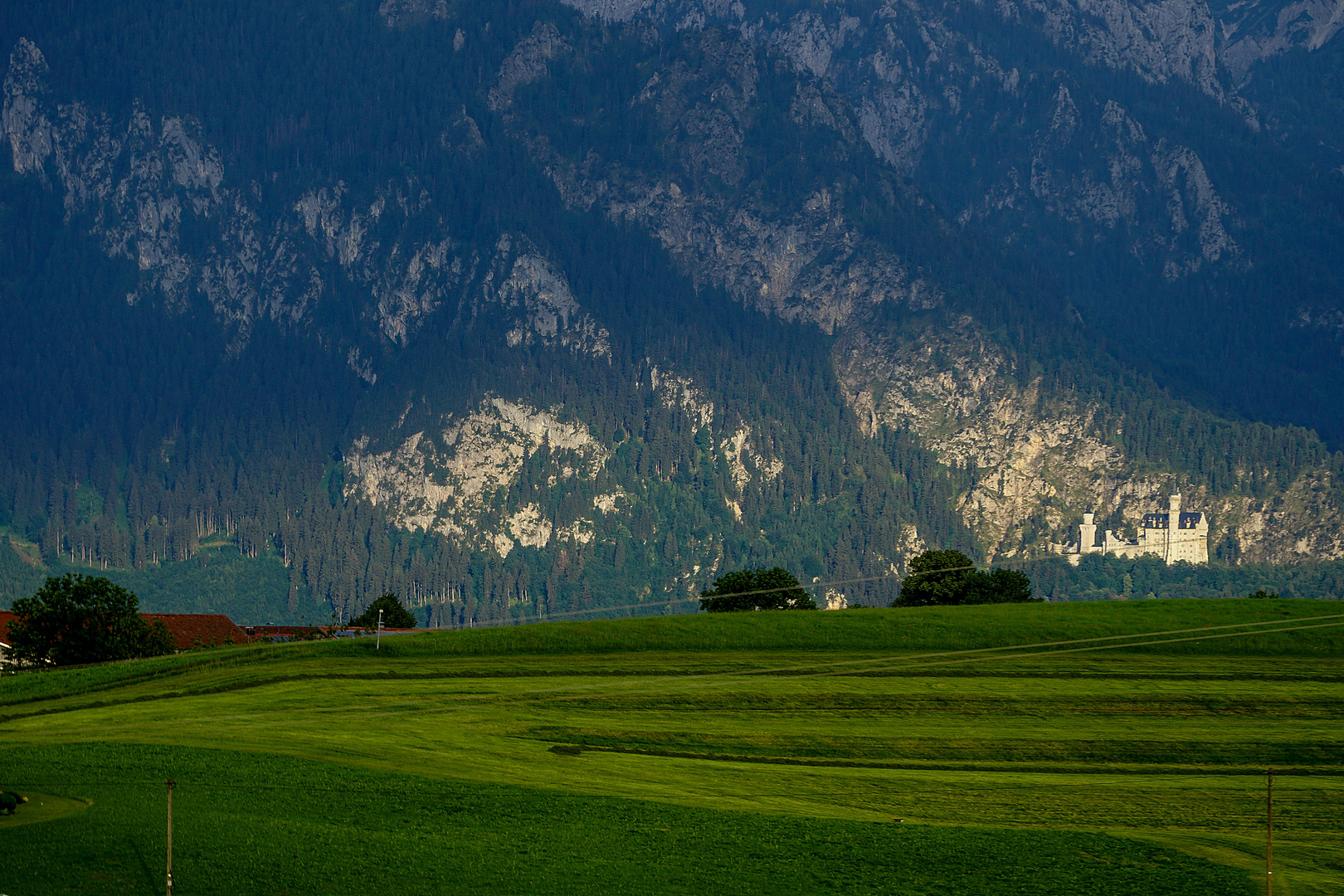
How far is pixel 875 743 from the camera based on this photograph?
104 metres

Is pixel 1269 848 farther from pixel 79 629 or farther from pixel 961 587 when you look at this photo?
pixel 961 587

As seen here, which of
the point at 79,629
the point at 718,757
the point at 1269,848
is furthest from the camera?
the point at 79,629

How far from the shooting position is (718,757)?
99188 mm

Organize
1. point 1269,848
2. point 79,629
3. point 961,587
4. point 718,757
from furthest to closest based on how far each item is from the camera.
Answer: point 961,587, point 79,629, point 718,757, point 1269,848

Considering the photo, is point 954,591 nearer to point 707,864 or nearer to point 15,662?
point 15,662

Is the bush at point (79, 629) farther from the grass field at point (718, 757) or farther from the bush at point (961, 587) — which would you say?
the bush at point (961, 587)

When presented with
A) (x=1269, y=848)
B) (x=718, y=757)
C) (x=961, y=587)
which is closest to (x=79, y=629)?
(x=718, y=757)

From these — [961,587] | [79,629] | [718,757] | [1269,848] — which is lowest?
[718,757]

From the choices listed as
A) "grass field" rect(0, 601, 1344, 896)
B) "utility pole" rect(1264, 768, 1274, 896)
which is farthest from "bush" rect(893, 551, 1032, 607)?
"utility pole" rect(1264, 768, 1274, 896)

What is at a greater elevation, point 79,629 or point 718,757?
point 79,629

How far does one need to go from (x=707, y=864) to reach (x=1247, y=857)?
2753 cm

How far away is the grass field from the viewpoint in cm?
7056

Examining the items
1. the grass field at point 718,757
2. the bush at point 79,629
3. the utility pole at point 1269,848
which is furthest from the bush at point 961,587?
the utility pole at point 1269,848

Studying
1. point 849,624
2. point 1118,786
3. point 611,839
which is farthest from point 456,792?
point 849,624
